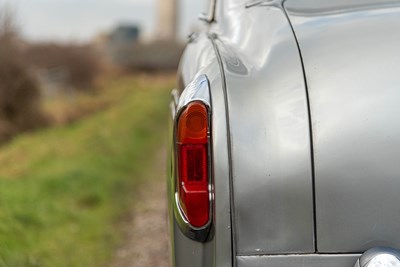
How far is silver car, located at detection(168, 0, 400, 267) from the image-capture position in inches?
80.0

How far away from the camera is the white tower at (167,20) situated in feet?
122

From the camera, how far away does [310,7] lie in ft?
8.44

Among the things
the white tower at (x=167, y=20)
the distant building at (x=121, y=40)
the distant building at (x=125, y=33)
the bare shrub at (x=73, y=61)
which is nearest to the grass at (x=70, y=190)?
the bare shrub at (x=73, y=61)

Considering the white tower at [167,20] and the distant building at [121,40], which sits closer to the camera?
the distant building at [121,40]

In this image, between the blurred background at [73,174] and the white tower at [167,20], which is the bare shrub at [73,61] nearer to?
the blurred background at [73,174]

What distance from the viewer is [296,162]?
205 cm

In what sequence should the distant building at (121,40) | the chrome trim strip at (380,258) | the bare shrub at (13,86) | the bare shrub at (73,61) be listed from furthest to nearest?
the distant building at (121,40)
the bare shrub at (73,61)
the bare shrub at (13,86)
the chrome trim strip at (380,258)

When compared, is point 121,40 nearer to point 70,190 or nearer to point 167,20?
point 167,20

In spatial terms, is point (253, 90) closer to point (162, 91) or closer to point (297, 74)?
point (297, 74)

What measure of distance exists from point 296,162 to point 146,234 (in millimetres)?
3630

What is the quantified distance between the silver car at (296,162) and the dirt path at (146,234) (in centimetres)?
253

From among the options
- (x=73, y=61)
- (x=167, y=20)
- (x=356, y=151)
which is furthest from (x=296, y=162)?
(x=167, y=20)

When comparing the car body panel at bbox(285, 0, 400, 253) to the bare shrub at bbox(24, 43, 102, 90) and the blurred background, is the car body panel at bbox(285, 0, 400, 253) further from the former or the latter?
the bare shrub at bbox(24, 43, 102, 90)

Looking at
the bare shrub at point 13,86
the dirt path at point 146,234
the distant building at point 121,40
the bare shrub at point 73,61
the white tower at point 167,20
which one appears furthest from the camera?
the white tower at point 167,20
